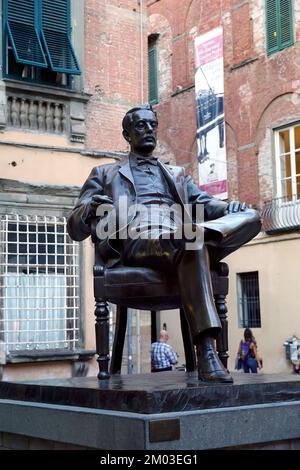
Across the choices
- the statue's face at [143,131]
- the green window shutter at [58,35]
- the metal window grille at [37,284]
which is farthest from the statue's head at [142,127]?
the green window shutter at [58,35]

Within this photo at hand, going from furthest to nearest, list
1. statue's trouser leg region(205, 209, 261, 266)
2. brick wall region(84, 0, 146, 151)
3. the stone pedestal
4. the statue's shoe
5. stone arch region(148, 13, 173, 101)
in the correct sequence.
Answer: stone arch region(148, 13, 173, 101), brick wall region(84, 0, 146, 151), statue's trouser leg region(205, 209, 261, 266), the statue's shoe, the stone pedestal

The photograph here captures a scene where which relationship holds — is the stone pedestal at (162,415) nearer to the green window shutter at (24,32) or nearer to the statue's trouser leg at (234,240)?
the statue's trouser leg at (234,240)

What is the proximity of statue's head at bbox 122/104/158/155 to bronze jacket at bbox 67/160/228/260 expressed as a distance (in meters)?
0.16

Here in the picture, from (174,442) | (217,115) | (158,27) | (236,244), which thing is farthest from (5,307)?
(158,27)

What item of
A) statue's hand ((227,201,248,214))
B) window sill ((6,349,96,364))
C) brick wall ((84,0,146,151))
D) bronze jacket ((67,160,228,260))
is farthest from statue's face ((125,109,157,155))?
brick wall ((84,0,146,151))

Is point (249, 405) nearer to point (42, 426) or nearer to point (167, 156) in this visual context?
point (42, 426)

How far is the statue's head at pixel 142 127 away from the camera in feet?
16.8

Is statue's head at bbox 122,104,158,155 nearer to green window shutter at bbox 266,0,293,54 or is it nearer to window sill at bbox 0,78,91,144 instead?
window sill at bbox 0,78,91,144

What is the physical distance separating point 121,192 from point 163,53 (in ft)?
58.7

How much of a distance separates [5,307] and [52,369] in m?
1.12

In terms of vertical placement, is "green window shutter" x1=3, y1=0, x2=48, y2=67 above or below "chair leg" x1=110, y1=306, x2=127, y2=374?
above

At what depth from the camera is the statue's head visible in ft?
16.8

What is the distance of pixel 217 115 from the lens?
1889 cm

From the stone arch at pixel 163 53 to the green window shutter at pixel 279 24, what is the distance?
4006mm
